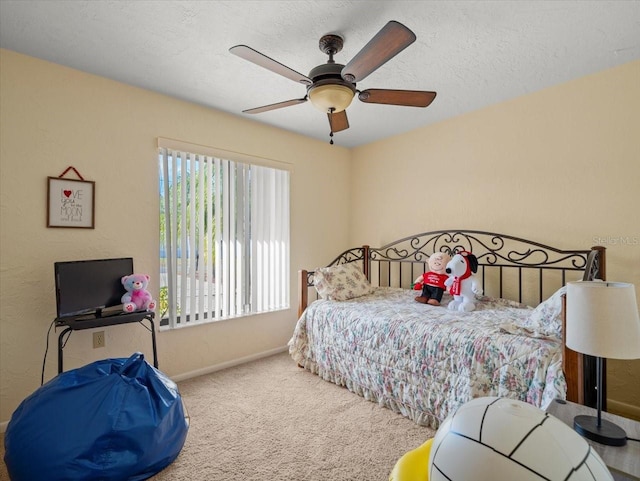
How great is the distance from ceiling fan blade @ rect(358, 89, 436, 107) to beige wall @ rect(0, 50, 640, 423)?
1.30 metres

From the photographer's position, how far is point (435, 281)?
9.28 ft

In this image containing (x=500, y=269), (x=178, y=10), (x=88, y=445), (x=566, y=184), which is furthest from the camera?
(x=500, y=269)

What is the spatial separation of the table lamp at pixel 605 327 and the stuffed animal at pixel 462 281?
145cm

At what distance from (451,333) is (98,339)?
8.03 feet

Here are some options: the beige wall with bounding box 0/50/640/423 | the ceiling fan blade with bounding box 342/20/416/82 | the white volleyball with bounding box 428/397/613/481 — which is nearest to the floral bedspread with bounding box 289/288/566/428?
the beige wall with bounding box 0/50/640/423

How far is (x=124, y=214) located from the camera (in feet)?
8.29

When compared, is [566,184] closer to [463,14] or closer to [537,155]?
[537,155]

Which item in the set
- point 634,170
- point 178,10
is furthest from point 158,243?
point 634,170

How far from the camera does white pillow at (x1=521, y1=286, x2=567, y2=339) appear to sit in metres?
1.78

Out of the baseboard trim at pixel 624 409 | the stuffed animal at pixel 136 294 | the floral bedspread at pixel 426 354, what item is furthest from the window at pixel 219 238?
the baseboard trim at pixel 624 409

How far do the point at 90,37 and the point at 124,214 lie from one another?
1171 millimetres

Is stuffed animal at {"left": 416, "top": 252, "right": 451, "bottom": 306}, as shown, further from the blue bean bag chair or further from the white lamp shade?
the blue bean bag chair

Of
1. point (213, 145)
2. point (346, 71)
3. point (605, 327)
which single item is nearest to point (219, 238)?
point (213, 145)

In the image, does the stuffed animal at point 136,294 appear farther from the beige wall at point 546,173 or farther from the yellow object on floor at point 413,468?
the beige wall at point 546,173
